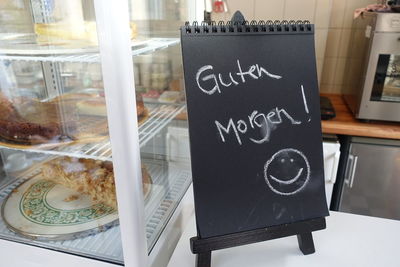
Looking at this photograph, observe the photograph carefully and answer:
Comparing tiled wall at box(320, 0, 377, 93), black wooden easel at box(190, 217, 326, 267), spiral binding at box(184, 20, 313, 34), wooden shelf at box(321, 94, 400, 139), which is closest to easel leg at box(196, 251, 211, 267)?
black wooden easel at box(190, 217, 326, 267)

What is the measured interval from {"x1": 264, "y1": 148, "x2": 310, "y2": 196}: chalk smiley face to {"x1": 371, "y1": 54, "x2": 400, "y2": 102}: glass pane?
0.96 meters

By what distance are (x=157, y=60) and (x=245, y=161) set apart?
2.00 feet

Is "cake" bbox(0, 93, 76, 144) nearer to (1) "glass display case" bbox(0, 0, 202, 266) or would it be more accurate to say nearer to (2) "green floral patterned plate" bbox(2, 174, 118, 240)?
(1) "glass display case" bbox(0, 0, 202, 266)

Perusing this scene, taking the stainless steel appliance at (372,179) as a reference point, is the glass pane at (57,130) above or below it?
above

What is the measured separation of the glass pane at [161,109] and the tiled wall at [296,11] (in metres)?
0.74

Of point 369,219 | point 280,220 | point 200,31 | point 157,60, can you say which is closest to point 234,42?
point 200,31

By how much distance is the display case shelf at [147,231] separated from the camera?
84 cm

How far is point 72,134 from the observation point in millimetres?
883

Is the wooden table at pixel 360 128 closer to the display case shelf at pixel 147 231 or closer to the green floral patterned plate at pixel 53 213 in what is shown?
the display case shelf at pixel 147 231

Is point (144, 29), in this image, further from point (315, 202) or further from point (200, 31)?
point (315, 202)

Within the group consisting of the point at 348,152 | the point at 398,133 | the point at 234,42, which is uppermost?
the point at 234,42

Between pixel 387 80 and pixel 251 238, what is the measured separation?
3.78ft

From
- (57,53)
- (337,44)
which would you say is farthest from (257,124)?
(337,44)

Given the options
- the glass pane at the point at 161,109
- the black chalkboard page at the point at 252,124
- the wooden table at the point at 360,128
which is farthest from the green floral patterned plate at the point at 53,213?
the wooden table at the point at 360,128
